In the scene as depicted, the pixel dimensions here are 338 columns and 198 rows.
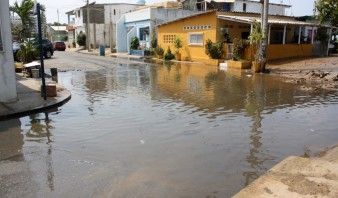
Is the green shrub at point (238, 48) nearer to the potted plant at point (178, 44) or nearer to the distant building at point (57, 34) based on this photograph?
the potted plant at point (178, 44)

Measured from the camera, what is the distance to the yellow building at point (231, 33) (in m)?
25.5

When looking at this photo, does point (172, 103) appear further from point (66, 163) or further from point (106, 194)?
A: point (106, 194)

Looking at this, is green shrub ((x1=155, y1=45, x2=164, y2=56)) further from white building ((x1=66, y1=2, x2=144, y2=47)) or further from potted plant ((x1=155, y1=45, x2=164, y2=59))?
white building ((x1=66, y1=2, x2=144, y2=47))

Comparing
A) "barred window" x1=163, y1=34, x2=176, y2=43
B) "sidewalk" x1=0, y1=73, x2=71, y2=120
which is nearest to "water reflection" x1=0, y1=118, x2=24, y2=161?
"sidewalk" x1=0, y1=73, x2=71, y2=120

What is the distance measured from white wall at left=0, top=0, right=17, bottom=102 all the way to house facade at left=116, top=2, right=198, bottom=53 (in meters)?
26.0

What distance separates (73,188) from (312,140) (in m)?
5.28

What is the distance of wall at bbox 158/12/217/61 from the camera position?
1035 inches

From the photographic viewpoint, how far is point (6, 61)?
398 inches

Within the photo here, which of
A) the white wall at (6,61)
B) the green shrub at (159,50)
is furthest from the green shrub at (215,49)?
the white wall at (6,61)

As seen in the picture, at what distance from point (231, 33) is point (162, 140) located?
2041cm

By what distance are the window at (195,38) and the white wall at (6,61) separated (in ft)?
64.1

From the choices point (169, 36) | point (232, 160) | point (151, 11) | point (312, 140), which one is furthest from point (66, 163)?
point (151, 11)

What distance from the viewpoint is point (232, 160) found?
20.3 ft

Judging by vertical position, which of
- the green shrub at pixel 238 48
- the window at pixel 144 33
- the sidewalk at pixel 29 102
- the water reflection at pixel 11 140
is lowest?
the water reflection at pixel 11 140
